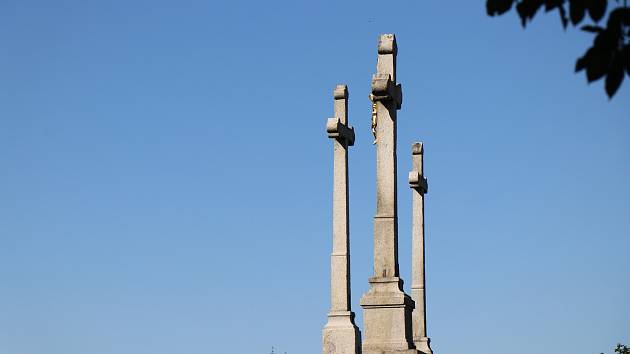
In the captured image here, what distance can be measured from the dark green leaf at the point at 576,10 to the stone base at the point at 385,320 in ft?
53.6

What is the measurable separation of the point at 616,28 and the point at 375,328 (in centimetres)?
1657

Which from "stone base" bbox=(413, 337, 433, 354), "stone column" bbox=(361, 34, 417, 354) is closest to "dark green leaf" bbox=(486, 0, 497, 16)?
"stone column" bbox=(361, 34, 417, 354)

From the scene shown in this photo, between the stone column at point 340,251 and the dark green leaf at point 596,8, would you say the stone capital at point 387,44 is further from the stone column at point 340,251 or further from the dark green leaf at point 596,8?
the dark green leaf at point 596,8

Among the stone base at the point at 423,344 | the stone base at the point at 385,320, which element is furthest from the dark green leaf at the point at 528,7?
the stone base at the point at 423,344

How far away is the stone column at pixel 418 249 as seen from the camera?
2975 centimetres

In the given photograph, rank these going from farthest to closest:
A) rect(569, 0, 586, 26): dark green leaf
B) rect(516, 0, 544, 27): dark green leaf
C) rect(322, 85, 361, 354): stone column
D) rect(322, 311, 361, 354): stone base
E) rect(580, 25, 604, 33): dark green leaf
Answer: rect(322, 85, 361, 354): stone column → rect(322, 311, 361, 354): stone base → rect(516, 0, 544, 27): dark green leaf → rect(569, 0, 586, 26): dark green leaf → rect(580, 25, 604, 33): dark green leaf

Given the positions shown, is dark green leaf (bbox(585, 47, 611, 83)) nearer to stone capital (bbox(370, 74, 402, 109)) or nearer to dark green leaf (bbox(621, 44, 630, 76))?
dark green leaf (bbox(621, 44, 630, 76))

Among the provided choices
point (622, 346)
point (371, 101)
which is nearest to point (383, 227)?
point (371, 101)

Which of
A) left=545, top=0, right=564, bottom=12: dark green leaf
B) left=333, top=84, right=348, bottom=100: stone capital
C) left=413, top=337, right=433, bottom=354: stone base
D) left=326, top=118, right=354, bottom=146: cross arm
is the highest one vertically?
left=333, top=84, right=348, bottom=100: stone capital

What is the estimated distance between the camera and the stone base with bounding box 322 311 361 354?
2372 cm

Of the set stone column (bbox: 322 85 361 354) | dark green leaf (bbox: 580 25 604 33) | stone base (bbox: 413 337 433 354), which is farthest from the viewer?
stone base (bbox: 413 337 433 354)

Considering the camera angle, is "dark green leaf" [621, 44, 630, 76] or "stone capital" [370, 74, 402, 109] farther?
"stone capital" [370, 74, 402, 109]

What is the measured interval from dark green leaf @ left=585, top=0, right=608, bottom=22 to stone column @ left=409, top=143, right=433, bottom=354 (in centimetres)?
2322

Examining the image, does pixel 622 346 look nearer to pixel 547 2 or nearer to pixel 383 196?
pixel 383 196
